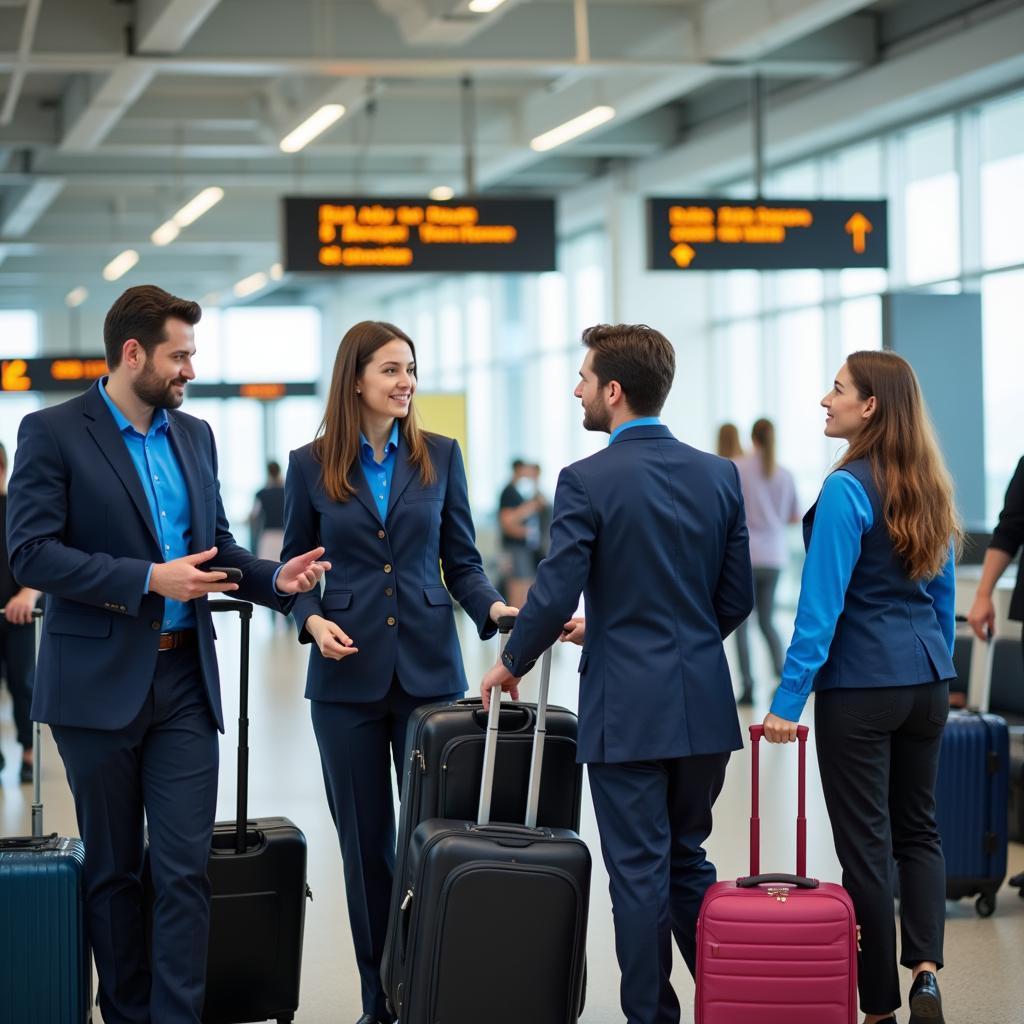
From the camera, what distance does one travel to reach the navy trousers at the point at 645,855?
3.42 m

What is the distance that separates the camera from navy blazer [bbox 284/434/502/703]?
3.79 m

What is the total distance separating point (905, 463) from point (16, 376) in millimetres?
15449

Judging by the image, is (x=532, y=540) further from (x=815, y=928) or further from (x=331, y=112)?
Result: (x=815, y=928)

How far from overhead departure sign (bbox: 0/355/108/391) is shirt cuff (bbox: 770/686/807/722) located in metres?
15.0

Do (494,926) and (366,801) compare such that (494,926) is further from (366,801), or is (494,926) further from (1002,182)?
(1002,182)

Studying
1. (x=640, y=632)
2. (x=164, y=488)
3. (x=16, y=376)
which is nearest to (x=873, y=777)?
(x=640, y=632)

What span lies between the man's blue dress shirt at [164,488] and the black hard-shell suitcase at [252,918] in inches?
5.2

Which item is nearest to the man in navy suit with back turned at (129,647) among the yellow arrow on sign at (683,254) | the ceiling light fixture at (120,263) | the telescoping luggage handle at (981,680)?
the telescoping luggage handle at (981,680)

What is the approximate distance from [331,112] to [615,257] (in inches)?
243

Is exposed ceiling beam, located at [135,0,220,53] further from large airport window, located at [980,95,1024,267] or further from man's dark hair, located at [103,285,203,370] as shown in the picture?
large airport window, located at [980,95,1024,267]

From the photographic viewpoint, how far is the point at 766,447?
1020 cm

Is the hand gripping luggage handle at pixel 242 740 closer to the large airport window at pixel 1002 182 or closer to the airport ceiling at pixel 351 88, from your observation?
the airport ceiling at pixel 351 88

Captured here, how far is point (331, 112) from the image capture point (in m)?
10.4

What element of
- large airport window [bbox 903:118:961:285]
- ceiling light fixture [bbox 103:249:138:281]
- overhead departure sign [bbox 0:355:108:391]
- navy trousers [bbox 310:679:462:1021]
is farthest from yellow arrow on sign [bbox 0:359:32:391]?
navy trousers [bbox 310:679:462:1021]
